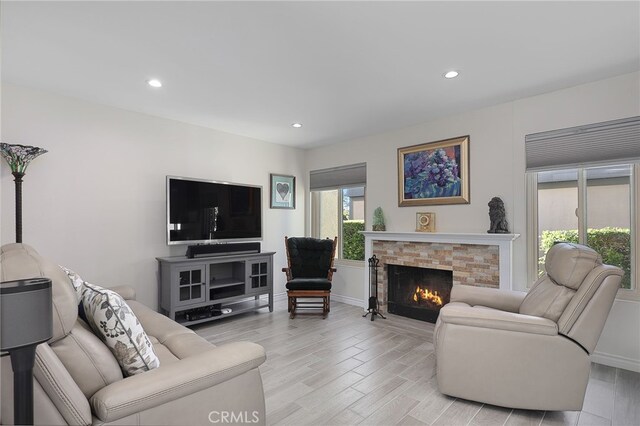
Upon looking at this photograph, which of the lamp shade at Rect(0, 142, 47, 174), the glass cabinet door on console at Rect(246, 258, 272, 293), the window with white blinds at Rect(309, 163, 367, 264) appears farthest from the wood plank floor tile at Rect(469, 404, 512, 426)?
the lamp shade at Rect(0, 142, 47, 174)

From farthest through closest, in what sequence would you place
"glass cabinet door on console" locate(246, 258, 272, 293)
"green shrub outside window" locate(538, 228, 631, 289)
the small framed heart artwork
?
the small framed heart artwork < "glass cabinet door on console" locate(246, 258, 272, 293) < "green shrub outside window" locate(538, 228, 631, 289)

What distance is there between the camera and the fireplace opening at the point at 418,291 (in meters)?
4.00

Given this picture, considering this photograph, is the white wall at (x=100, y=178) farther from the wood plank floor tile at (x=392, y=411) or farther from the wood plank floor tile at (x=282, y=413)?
the wood plank floor tile at (x=392, y=411)

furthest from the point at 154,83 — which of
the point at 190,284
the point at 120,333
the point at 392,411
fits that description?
the point at 392,411

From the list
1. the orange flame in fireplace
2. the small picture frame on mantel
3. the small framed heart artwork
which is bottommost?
the orange flame in fireplace

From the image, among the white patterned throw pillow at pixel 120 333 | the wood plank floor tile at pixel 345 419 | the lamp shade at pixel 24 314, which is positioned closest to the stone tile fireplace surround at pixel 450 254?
the wood plank floor tile at pixel 345 419

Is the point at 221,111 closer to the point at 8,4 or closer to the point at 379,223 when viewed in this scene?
the point at 8,4

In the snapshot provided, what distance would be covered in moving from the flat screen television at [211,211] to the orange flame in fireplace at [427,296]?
2.31 meters

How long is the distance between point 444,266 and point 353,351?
1.53m

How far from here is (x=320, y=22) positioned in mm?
2061

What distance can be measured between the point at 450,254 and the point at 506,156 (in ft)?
4.06

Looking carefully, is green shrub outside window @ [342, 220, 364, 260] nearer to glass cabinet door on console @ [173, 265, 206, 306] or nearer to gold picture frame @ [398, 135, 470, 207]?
gold picture frame @ [398, 135, 470, 207]

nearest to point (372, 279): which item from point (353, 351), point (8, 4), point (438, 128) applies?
point (353, 351)

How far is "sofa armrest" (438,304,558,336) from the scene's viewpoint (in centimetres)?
203
